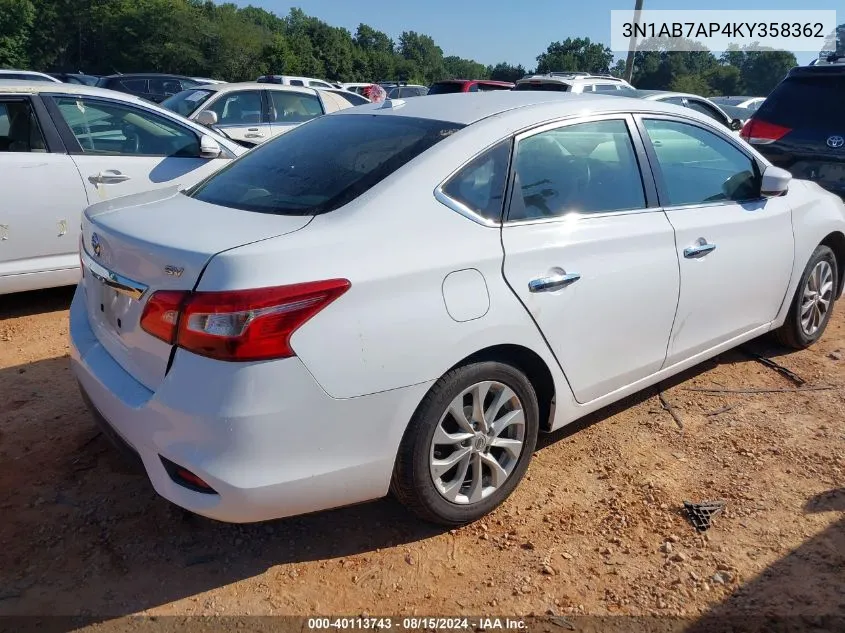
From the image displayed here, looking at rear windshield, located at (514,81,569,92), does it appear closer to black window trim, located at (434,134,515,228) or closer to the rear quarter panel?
black window trim, located at (434,134,515,228)

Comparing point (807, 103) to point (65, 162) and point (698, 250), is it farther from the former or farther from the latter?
point (65, 162)

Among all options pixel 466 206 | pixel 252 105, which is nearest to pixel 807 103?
pixel 466 206

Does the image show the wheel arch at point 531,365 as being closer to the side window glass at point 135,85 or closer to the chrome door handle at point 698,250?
the chrome door handle at point 698,250

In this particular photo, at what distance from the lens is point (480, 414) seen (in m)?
2.73

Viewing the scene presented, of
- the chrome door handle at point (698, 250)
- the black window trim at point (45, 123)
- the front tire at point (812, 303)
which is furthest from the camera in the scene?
the black window trim at point (45, 123)

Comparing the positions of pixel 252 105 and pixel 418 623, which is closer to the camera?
pixel 418 623

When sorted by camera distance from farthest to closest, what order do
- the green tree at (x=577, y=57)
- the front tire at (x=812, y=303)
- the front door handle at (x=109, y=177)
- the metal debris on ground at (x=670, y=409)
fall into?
the green tree at (x=577, y=57) < the front door handle at (x=109, y=177) < the front tire at (x=812, y=303) < the metal debris on ground at (x=670, y=409)

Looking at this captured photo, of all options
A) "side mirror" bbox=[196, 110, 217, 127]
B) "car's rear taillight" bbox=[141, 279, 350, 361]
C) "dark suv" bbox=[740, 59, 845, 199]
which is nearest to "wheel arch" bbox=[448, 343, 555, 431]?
"car's rear taillight" bbox=[141, 279, 350, 361]

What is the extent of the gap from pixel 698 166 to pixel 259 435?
273 cm

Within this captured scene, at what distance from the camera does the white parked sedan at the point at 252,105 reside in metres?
9.80

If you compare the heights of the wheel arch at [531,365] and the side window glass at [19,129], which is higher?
the side window glass at [19,129]

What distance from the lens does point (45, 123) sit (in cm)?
495

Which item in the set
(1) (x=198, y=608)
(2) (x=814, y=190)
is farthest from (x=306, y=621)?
(2) (x=814, y=190)

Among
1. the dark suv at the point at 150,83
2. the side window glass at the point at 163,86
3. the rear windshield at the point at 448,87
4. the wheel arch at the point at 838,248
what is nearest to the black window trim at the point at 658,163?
→ the wheel arch at the point at 838,248
